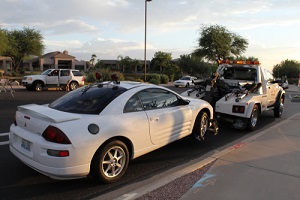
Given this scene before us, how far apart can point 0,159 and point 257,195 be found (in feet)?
14.5

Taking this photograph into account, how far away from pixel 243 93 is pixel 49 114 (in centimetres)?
569

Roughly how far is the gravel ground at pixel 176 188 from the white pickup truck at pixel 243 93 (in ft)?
11.8

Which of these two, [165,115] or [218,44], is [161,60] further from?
[165,115]

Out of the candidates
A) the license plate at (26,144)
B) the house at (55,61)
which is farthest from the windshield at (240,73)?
the house at (55,61)

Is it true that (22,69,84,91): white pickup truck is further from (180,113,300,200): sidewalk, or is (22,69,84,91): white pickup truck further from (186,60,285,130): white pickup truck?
(180,113,300,200): sidewalk

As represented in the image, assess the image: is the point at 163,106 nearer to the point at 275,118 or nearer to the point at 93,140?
the point at 93,140

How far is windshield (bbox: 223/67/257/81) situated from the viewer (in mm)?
9325

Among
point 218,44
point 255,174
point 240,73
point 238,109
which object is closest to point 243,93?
point 238,109

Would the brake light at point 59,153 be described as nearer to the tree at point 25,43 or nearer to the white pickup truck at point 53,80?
the white pickup truck at point 53,80

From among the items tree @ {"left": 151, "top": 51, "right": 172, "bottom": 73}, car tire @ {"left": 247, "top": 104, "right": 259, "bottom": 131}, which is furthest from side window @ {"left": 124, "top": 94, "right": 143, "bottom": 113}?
tree @ {"left": 151, "top": 51, "right": 172, "bottom": 73}

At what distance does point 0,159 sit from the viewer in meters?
5.27

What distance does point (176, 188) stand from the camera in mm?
4078

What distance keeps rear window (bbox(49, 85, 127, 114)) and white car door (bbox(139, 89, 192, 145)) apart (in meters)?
0.56

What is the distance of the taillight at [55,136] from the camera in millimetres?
3812
